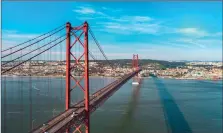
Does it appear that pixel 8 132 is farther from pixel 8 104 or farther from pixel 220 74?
pixel 220 74

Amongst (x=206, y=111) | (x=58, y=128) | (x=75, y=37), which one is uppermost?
(x=75, y=37)

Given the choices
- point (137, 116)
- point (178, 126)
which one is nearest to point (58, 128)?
point (178, 126)

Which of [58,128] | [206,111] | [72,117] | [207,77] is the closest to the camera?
[58,128]

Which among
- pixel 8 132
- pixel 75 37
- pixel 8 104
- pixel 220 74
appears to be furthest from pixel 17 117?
pixel 220 74

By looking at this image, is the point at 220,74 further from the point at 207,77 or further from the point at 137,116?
the point at 137,116

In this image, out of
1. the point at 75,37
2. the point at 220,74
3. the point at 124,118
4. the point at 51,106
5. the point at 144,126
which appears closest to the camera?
the point at 75,37

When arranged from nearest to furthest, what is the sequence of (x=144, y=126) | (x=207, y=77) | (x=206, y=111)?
1. (x=144, y=126)
2. (x=206, y=111)
3. (x=207, y=77)

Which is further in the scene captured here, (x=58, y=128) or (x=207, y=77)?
→ (x=207, y=77)

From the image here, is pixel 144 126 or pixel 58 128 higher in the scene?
pixel 58 128

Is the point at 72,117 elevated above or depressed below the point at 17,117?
above
